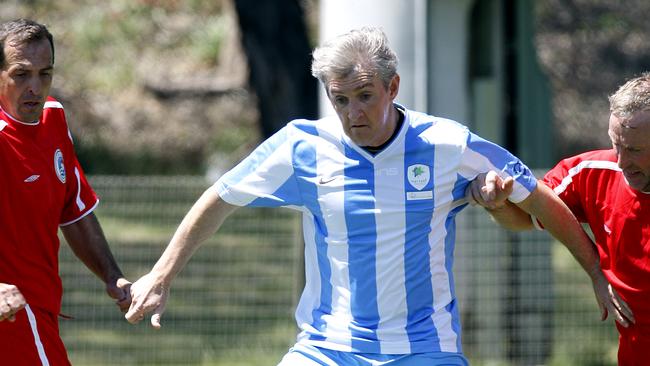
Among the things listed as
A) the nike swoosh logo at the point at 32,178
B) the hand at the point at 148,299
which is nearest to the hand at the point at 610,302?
the hand at the point at 148,299

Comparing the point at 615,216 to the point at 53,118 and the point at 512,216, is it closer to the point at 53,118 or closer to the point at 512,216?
the point at 512,216

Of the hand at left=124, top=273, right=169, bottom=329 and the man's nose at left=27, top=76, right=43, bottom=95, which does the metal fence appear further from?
the man's nose at left=27, top=76, right=43, bottom=95

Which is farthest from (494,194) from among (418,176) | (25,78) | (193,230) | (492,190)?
(25,78)

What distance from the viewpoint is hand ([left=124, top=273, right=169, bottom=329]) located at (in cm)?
463

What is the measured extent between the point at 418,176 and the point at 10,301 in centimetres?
160

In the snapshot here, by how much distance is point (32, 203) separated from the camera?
185 inches

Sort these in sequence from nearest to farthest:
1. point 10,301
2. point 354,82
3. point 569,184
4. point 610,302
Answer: point 10,301
point 354,82
point 610,302
point 569,184

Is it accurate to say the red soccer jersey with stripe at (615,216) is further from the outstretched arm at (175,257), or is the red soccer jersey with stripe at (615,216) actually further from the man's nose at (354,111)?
the outstretched arm at (175,257)

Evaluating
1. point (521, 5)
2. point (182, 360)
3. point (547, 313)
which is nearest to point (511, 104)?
point (521, 5)

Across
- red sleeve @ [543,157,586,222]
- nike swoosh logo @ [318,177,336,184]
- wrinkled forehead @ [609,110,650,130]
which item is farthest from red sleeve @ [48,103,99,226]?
wrinkled forehead @ [609,110,650,130]

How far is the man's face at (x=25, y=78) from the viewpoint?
4.63 metres

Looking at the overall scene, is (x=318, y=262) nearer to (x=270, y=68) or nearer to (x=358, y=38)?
(x=358, y=38)

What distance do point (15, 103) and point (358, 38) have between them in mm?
1370

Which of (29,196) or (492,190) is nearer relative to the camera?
(492,190)
